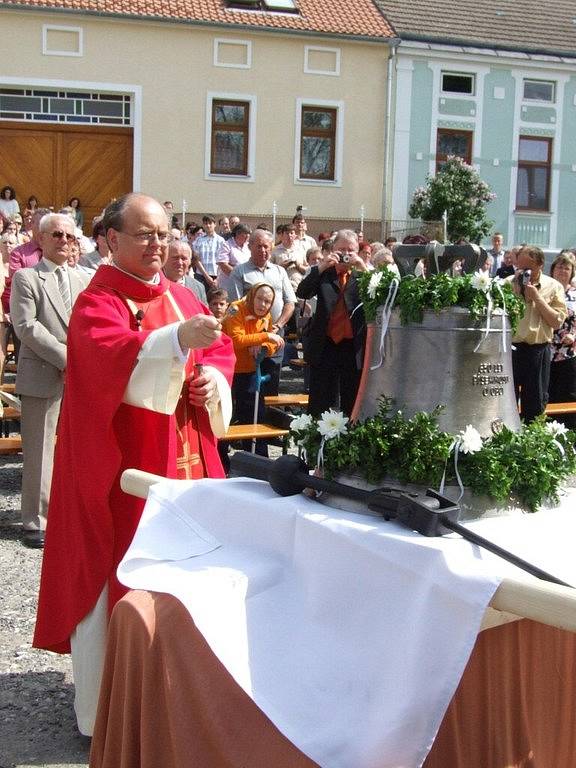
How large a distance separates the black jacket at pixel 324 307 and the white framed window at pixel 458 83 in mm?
17683

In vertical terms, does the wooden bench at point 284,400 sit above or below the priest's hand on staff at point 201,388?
below

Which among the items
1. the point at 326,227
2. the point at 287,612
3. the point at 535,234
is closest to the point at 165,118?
the point at 326,227

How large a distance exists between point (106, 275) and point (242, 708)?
6.78 feet

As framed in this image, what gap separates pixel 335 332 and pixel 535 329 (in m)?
1.76

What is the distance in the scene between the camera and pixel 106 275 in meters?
3.63

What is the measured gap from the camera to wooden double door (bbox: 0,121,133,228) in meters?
22.6

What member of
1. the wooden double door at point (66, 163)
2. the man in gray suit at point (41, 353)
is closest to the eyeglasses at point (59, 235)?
the man in gray suit at point (41, 353)

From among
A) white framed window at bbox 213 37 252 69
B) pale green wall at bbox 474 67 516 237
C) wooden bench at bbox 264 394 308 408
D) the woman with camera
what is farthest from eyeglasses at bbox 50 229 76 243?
pale green wall at bbox 474 67 516 237

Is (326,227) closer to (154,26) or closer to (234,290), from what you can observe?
(154,26)

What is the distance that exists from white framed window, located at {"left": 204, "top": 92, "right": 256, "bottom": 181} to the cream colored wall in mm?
152

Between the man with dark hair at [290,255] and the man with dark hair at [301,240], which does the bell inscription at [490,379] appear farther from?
the man with dark hair at [301,240]

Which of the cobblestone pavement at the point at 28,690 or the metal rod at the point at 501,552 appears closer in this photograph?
the metal rod at the point at 501,552

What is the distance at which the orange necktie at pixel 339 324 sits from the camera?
8172 millimetres

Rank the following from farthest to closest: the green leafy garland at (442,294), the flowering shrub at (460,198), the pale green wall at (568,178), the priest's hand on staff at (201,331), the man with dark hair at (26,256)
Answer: the pale green wall at (568,178) → the flowering shrub at (460,198) → the man with dark hair at (26,256) → the priest's hand on staff at (201,331) → the green leafy garland at (442,294)
